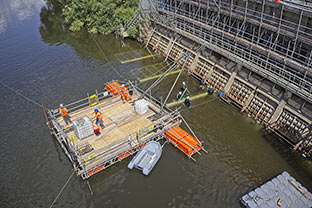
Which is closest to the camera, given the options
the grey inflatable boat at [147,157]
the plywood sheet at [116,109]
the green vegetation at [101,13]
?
the grey inflatable boat at [147,157]

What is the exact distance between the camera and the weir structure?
27.3 metres

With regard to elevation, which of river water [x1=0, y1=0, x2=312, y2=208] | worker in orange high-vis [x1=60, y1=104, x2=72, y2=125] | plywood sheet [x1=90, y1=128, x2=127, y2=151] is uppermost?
worker in orange high-vis [x1=60, y1=104, x2=72, y2=125]

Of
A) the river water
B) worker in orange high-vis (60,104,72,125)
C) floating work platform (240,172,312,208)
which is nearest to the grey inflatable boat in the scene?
the river water

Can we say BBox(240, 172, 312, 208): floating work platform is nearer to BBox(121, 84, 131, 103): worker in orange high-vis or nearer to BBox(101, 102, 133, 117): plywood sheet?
BBox(101, 102, 133, 117): plywood sheet

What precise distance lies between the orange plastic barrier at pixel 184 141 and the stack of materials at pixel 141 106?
4.12 m

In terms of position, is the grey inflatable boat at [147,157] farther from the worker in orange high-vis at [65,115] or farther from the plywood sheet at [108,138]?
the worker in orange high-vis at [65,115]

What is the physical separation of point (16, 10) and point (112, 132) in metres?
66.4

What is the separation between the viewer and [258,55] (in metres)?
33.3

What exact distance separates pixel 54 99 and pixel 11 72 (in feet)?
40.0

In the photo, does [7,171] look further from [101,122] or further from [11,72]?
[11,72]

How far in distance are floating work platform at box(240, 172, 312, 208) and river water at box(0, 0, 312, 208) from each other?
3.92 feet

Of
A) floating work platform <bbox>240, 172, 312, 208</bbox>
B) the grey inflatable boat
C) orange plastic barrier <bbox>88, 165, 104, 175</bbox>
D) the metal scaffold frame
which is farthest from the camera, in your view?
the metal scaffold frame

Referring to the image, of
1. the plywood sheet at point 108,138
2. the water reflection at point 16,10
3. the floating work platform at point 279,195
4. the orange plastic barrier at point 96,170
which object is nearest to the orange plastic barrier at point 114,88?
the plywood sheet at point 108,138

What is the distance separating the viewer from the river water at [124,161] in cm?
2350
